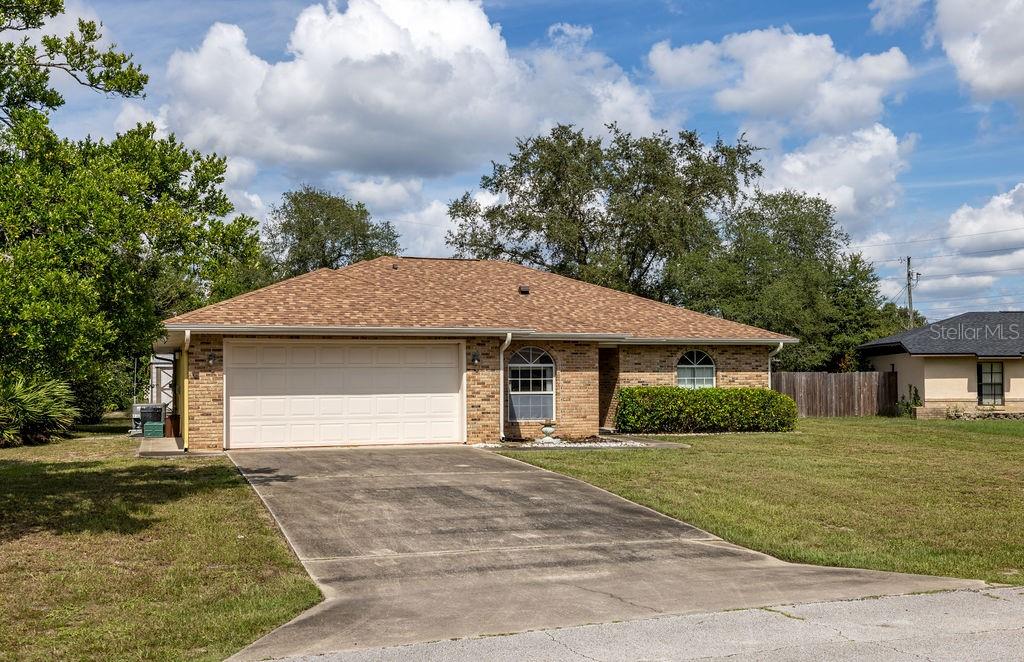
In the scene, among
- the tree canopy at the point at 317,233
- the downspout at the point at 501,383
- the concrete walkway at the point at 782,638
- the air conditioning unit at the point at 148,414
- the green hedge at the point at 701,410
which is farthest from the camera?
the tree canopy at the point at 317,233

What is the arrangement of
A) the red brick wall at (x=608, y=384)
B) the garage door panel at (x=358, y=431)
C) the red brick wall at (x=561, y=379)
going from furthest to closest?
1. the red brick wall at (x=608, y=384)
2. the garage door panel at (x=358, y=431)
3. the red brick wall at (x=561, y=379)

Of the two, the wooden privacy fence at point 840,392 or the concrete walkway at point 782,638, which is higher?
the wooden privacy fence at point 840,392

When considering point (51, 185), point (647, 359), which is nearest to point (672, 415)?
point (647, 359)

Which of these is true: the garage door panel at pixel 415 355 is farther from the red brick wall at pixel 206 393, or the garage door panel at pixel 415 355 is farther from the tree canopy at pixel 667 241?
the tree canopy at pixel 667 241

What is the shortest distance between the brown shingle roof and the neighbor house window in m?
12.2

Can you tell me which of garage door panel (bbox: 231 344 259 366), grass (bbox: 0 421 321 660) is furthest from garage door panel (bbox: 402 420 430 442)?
grass (bbox: 0 421 321 660)

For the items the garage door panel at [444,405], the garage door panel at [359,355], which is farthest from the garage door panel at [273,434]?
the garage door panel at [444,405]

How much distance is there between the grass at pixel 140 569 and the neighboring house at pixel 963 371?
26682 mm

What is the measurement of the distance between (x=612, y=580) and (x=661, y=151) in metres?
38.6

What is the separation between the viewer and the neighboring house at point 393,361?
64.7 feet

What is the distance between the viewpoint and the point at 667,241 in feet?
147

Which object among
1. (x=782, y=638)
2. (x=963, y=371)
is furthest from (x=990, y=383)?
(x=782, y=638)

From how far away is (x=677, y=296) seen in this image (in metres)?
45.9

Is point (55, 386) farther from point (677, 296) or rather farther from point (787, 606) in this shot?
point (677, 296)
